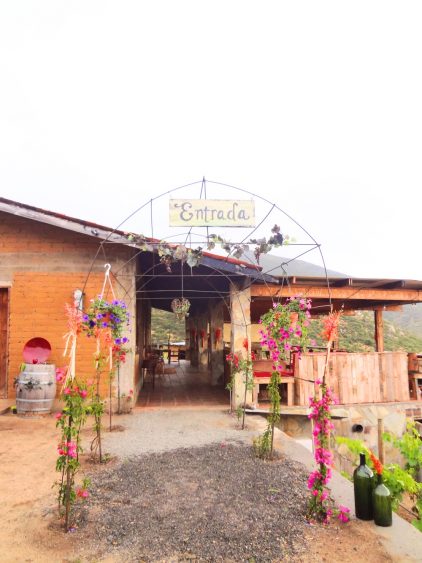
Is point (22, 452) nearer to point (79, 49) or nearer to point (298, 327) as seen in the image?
point (298, 327)

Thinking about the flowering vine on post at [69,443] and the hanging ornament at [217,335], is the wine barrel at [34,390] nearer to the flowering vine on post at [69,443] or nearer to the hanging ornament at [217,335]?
the flowering vine on post at [69,443]

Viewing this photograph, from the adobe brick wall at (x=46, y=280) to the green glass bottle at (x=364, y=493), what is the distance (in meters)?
5.22

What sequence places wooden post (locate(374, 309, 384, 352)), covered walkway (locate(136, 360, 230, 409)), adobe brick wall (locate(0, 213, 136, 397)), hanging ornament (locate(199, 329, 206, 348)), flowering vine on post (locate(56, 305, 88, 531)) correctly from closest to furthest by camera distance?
flowering vine on post (locate(56, 305, 88, 531))
adobe brick wall (locate(0, 213, 136, 397))
covered walkway (locate(136, 360, 230, 409))
wooden post (locate(374, 309, 384, 352))
hanging ornament (locate(199, 329, 206, 348))

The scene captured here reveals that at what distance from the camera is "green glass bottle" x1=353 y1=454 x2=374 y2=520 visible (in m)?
3.32

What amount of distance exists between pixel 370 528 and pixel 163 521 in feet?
5.73

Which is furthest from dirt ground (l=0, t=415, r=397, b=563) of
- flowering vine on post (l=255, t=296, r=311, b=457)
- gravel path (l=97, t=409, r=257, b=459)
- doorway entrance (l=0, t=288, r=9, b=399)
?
doorway entrance (l=0, t=288, r=9, b=399)

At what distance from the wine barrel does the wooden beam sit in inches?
179

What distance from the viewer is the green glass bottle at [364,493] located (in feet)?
10.9

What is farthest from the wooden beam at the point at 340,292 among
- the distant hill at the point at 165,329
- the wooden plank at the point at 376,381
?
the distant hill at the point at 165,329

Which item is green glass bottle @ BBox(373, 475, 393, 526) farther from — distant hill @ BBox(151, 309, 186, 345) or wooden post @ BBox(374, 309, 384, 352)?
distant hill @ BBox(151, 309, 186, 345)

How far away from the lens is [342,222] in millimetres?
107125

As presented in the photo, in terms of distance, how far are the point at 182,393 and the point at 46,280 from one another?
464cm

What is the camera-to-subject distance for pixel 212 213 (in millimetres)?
6754

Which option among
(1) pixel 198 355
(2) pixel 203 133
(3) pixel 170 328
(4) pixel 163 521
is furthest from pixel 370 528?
(2) pixel 203 133
